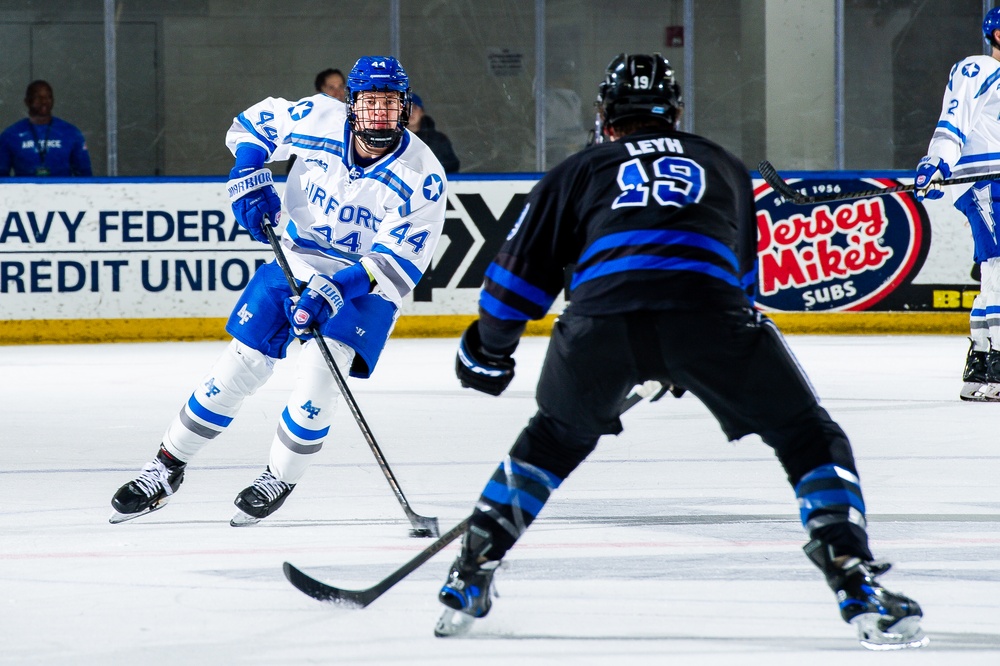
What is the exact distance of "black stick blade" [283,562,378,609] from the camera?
2.70 m

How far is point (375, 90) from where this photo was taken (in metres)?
3.55

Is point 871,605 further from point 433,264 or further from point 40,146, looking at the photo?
point 40,146

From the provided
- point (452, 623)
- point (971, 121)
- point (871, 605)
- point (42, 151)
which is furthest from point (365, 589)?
point (42, 151)

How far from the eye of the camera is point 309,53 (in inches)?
450

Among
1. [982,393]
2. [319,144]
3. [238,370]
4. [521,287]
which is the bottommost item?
[982,393]

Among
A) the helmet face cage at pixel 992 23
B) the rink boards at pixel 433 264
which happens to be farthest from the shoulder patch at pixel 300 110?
the rink boards at pixel 433 264

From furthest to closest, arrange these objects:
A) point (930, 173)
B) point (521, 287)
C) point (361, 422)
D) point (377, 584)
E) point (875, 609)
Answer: point (930, 173) < point (361, 422) < point (377, 584) < point (521, 287) < point (875, 609)

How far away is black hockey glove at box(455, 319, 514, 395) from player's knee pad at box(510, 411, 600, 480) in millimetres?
90

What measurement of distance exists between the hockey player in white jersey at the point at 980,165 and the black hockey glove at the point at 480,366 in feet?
12.3

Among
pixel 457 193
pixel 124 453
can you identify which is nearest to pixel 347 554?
pixel 124 453

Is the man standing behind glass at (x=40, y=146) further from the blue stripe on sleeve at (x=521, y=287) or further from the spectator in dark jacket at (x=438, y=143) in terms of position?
the blue stripe on sleeve at (x=521, y=287)

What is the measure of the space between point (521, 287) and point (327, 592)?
73 centimetres

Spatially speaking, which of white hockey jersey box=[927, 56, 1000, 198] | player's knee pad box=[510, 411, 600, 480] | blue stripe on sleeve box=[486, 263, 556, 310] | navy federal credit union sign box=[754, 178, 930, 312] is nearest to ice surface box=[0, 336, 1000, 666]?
player's knee pad box=[510, 411, 600, 480]

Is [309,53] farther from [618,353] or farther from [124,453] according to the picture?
[618,353]
